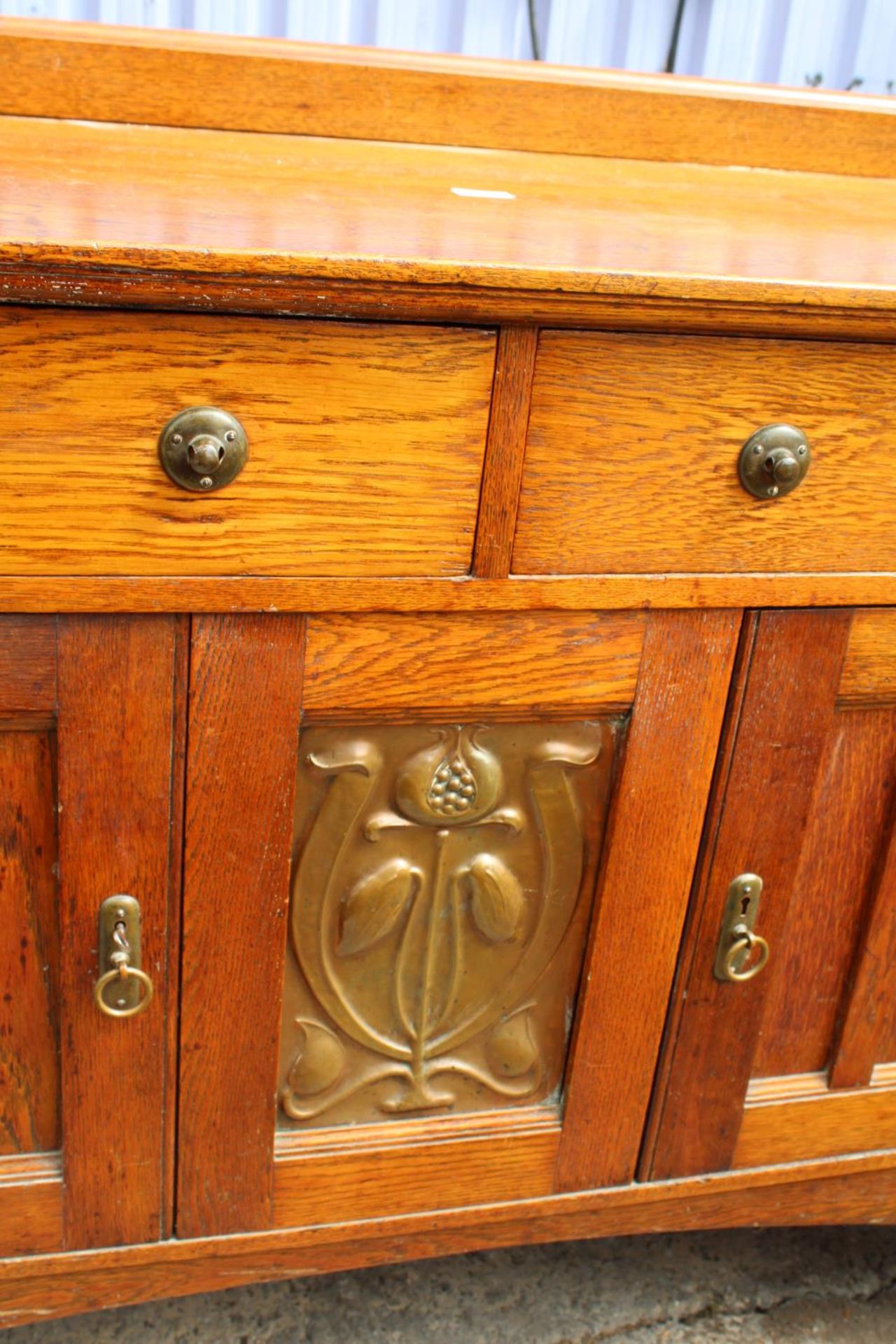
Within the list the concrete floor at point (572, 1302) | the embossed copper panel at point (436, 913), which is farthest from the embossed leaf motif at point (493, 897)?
the concrete floor at point (572, 1302)

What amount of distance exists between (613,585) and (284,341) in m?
0.22

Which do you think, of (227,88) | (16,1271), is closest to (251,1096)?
(16,1271)

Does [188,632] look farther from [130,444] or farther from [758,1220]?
[758,1220]

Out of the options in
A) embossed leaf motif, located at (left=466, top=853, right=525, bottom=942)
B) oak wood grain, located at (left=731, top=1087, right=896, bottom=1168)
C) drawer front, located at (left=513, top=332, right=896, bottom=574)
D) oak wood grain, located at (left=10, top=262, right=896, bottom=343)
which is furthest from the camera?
oak wood grain, located at (left=731, top=1087, right=896, bottom=1168)

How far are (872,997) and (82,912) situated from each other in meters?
0.53

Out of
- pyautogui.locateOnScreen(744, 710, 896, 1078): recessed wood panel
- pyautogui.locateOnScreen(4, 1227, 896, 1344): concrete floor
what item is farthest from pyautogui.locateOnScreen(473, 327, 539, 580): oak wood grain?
pyautogui.locateOnScreen(4, 1227, 896, 1344): concrete floor

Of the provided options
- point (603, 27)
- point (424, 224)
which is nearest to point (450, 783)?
point (424, 224)

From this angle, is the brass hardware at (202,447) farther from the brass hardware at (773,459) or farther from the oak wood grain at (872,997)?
the oak wood grain at (872,997)

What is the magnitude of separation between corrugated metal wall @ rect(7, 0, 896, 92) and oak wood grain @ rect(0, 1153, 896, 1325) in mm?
827

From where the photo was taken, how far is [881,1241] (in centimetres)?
112

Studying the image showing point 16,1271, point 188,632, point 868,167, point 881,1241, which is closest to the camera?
point 188,632

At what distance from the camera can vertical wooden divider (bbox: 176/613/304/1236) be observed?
665 millimetres

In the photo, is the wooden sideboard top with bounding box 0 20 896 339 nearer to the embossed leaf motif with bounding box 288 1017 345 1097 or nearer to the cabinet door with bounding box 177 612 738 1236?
the cabinet door with bounding box 177 612 738 1236

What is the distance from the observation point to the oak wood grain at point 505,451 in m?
0.63
